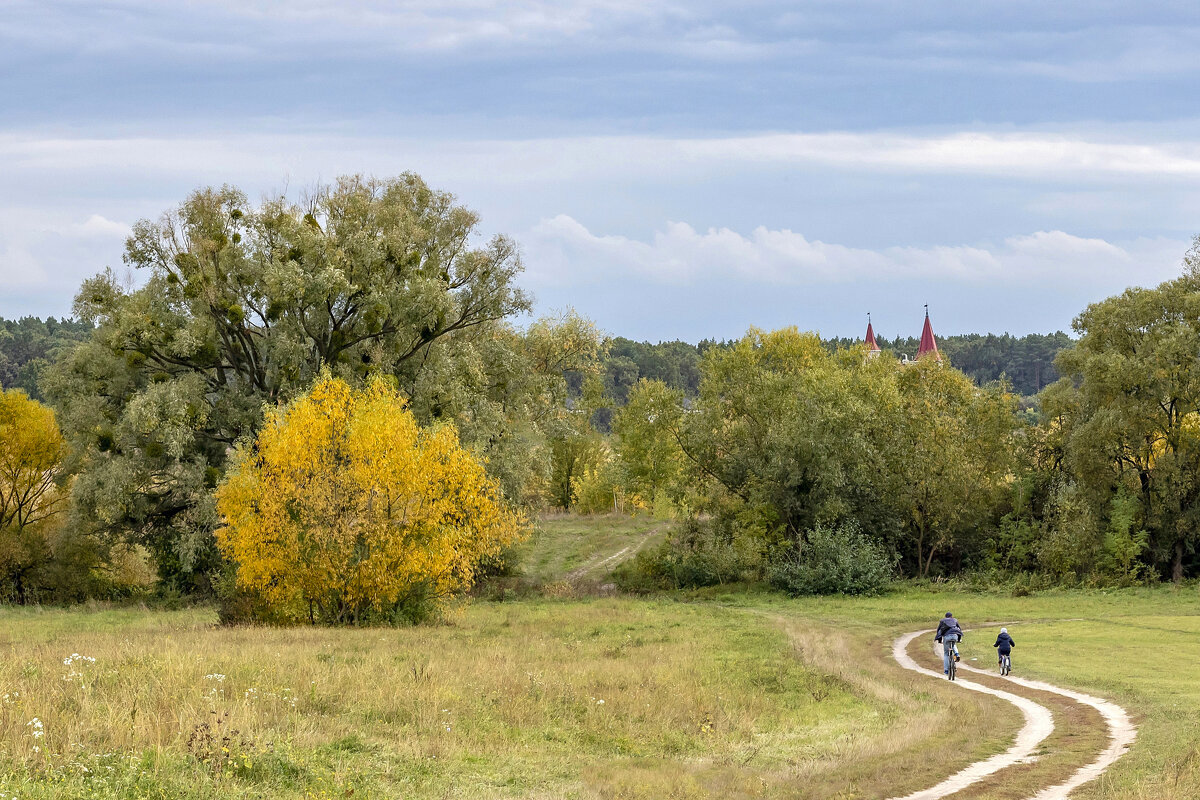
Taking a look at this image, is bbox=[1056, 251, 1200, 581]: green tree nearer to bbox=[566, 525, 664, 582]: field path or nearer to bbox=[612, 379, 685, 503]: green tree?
bbox=[612, 379, 685, 503]: green tree

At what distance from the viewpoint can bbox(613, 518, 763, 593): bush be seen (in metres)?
58.7

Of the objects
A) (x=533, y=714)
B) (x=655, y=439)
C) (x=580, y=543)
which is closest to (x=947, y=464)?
(x=655, y=439)

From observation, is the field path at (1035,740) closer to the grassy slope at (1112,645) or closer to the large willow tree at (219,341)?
the grassy slope at (1112,645)

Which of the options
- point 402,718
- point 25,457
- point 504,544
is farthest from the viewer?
point 25,457

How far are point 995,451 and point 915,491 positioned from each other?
579 cm

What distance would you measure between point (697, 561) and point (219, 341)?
→ 1151 inches

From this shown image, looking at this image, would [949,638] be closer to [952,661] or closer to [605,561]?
[952,661]

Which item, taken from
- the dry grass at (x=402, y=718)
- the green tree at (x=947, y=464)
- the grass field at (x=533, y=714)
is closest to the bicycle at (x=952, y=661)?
the grass field at (x=533, y=714)

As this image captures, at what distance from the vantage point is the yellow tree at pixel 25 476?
5484 cm

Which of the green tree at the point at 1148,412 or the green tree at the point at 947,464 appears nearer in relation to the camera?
the green tree at the point at 1148,412

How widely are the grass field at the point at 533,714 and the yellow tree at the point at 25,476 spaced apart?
22.0 meters

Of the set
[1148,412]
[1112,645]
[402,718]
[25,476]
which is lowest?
[1112,645]

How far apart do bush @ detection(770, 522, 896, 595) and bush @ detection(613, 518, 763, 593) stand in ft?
7.32

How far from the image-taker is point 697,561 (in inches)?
2373
